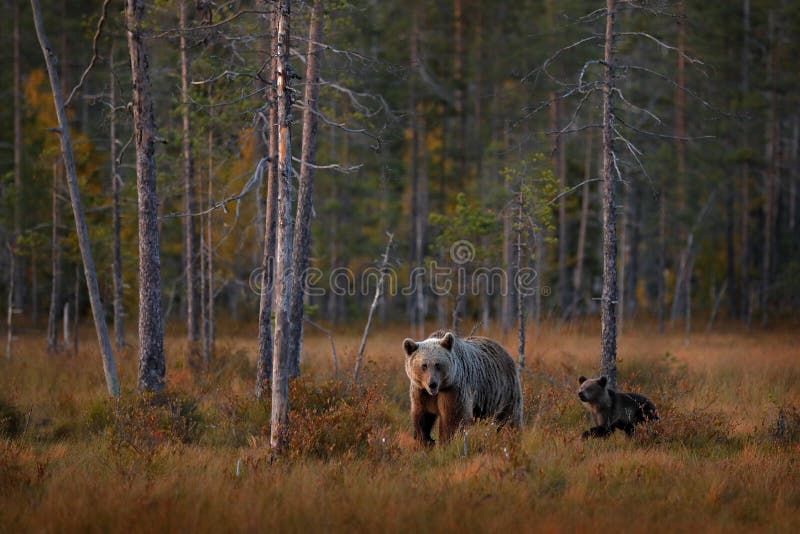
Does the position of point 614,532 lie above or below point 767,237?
below

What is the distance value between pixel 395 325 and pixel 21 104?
18.0 meters

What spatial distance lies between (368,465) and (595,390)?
3806mm

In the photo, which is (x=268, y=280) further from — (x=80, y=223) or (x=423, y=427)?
(x=423, y=427)

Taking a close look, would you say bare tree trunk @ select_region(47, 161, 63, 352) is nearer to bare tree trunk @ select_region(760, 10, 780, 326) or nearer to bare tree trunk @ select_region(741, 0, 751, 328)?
bare tree trunk @ select_region(760, 10, 780, 326)

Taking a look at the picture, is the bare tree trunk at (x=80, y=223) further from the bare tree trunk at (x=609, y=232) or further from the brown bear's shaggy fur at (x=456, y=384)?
the bare tree trunk at (x=609, y=232)

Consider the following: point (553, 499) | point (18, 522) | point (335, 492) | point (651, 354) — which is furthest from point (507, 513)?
point (651, 354)

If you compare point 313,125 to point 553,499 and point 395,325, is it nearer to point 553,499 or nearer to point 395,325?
point 553,499

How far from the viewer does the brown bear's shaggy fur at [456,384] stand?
1007 cm

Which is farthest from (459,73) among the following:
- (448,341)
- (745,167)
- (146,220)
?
(448,341)

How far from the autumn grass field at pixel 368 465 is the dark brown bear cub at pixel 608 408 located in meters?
0.27

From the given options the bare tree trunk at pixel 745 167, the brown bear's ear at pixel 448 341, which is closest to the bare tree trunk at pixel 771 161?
the bare tree trunk at pixel 745 167

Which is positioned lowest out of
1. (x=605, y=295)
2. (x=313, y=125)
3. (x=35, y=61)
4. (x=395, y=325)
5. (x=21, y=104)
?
(x=395, y=325)

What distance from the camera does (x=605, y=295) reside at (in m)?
13.4

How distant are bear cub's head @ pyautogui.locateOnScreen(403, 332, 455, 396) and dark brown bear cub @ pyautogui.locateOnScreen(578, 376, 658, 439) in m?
2.27
